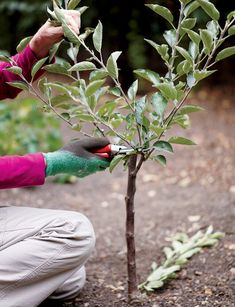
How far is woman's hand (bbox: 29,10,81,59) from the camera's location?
202 centimetres

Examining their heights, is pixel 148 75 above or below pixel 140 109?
above

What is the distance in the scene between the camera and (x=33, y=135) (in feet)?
14.4

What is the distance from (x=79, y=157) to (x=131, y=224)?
0.32 metres

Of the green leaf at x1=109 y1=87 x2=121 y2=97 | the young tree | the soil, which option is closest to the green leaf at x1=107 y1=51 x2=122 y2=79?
the young tree

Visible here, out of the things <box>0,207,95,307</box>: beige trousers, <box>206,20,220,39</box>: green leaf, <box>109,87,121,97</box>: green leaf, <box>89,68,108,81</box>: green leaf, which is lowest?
<box>0,207,95,307</box>: beige trousers

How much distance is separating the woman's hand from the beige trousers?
63cm

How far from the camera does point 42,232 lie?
7.09 ft

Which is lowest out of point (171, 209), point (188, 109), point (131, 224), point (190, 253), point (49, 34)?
point (171, 209)

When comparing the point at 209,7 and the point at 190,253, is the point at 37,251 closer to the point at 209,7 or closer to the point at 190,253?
the point at 190,253

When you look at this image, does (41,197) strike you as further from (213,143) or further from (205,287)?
(205,287)

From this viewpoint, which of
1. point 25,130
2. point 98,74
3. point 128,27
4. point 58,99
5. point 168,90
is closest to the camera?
point 168,90

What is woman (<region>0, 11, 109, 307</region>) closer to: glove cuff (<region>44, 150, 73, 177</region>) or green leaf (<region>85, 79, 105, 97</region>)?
glove cuff (<region>44, 150, 73, 177</region>)

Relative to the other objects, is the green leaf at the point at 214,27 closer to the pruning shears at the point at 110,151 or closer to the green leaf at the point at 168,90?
the green leaf at the point at 168,90

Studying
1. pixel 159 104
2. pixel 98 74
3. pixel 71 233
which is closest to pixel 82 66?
pixel 98 74
